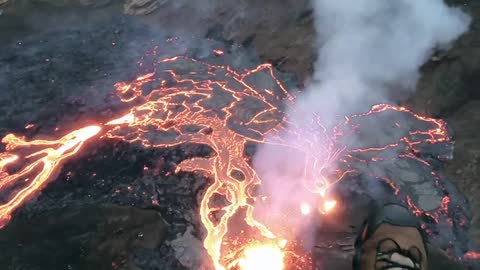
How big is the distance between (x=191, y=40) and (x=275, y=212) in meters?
5.57

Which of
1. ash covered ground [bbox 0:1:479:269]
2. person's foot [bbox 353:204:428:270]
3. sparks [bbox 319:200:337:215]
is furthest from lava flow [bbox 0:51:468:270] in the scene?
person's foot [bbox 353:204:428:270]

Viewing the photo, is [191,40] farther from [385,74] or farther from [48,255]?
[48,255]

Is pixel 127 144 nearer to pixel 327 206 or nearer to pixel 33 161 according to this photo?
pixel 33 161

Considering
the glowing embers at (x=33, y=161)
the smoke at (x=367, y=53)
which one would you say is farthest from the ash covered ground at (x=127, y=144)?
the smoke at (x=367, y=53)

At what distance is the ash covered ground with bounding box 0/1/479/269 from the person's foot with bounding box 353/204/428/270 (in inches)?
18.9

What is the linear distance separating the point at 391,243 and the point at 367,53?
16.2 ft

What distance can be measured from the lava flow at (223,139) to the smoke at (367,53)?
0.27 m

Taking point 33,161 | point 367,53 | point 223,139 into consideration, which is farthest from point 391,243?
point 33,161

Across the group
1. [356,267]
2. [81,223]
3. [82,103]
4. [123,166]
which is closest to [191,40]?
[82,103]

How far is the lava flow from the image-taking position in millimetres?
6160

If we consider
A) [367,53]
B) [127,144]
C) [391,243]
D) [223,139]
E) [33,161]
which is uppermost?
[367,53]

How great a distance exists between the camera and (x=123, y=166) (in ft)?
24.0

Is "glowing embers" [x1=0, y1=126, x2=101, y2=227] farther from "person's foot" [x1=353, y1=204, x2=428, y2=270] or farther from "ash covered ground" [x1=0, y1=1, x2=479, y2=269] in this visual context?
"person's foot" [x1=353, y1=204, x2=428, y2=270]

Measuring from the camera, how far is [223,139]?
7.89 meters
